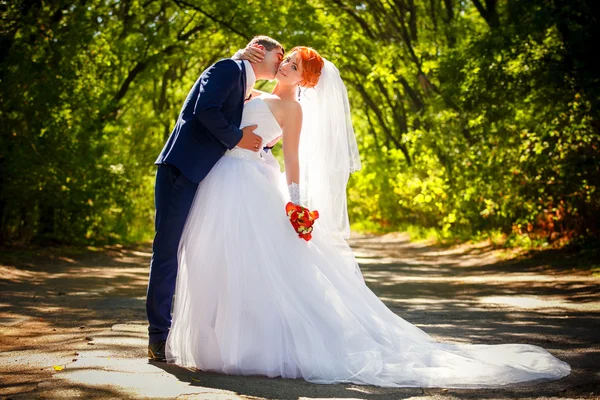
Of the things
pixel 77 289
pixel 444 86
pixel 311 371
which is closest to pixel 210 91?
pixel 311 371

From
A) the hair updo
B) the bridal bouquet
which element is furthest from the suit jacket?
the bridal bouquet

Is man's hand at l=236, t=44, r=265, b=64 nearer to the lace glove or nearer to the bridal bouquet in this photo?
the lace glove

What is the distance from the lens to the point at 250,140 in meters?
6.02

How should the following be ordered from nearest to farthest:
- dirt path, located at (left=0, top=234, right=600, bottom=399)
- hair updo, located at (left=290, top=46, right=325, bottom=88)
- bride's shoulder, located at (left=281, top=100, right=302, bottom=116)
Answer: dirt path, located at (left=0, top=234, right=600, bottom=399)
bride's shoulder, located at (left=281, top=100, right=302, bottom=116)
hair updo, located at (left=290, top=46, right=325, bottom=88)

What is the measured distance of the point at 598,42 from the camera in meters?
13.9

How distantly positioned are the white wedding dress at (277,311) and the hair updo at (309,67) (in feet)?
1.38

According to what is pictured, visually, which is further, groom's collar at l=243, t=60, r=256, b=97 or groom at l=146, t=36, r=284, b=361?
groom's collar at l=243, t=60, r=256, b=97

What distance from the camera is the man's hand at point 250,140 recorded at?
6.02 metres

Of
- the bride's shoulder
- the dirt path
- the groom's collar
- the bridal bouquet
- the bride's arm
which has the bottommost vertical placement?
the dirt path

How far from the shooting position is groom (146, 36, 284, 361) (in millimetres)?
5801

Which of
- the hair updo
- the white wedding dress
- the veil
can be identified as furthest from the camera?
the veil

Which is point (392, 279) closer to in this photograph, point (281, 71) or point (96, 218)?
point (281, 71)

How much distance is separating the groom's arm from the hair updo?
1.89 feet

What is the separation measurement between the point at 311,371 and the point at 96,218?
18463 mm
